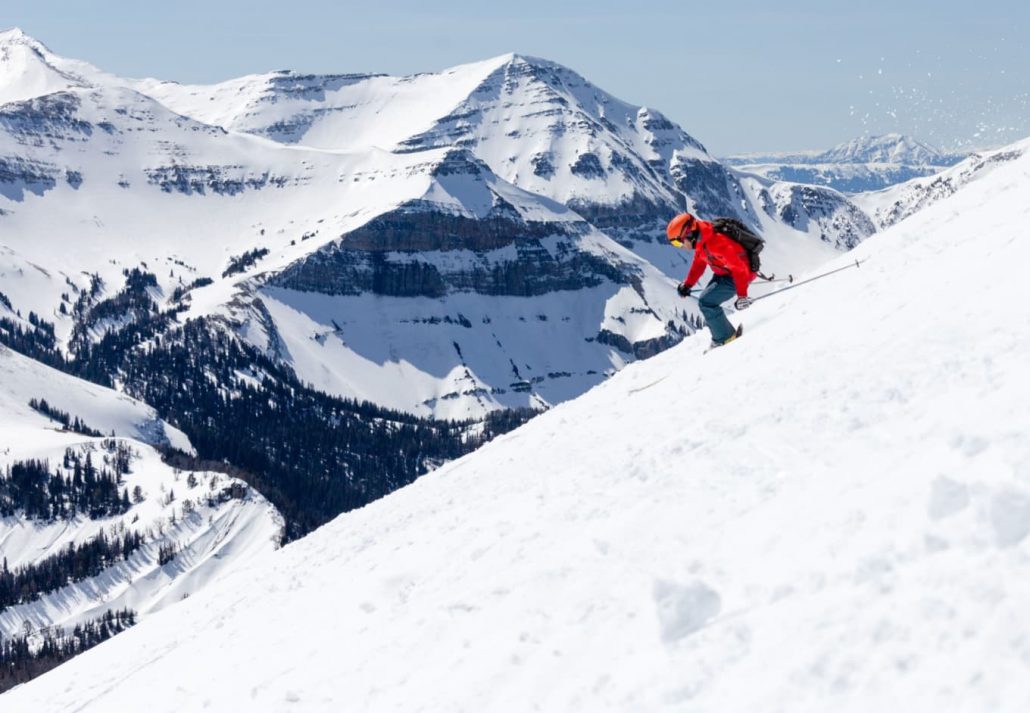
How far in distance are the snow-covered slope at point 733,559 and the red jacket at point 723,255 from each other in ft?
5.37

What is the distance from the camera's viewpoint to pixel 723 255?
27.9 metres

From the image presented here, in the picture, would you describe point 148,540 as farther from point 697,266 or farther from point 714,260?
point 714,260

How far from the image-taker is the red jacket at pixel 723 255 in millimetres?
27625

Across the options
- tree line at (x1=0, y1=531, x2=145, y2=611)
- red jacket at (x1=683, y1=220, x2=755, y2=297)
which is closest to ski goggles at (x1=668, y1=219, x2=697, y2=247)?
red jacket at (x1=683, y1=220, x2=755, y2=297)

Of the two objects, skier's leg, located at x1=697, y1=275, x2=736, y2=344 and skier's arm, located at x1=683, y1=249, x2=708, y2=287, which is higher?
skier's arm, located at x1=683, y1=249, x2=708, y2=287

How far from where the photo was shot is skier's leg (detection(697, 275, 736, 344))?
28672mm

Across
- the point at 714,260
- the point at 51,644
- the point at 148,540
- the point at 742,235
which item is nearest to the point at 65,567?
the point at 148,540

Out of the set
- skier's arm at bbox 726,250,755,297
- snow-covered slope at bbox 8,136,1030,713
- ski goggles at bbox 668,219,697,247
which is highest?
ski goggles at bbox 668,219,697,247

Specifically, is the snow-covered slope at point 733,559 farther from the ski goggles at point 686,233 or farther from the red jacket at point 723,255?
the ski goggles at point 686,233

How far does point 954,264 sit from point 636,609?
1369 centimetres

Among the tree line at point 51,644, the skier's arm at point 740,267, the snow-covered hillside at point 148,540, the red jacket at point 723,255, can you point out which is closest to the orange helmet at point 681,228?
the red jacket at point 723,255

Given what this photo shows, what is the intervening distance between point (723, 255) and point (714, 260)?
307 millimetres

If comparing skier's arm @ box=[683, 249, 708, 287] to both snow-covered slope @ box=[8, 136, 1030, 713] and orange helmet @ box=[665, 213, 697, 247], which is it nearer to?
orange helmet @ box=[665, 213, 697, 247]

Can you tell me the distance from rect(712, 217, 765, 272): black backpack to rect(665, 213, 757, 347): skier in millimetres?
94
